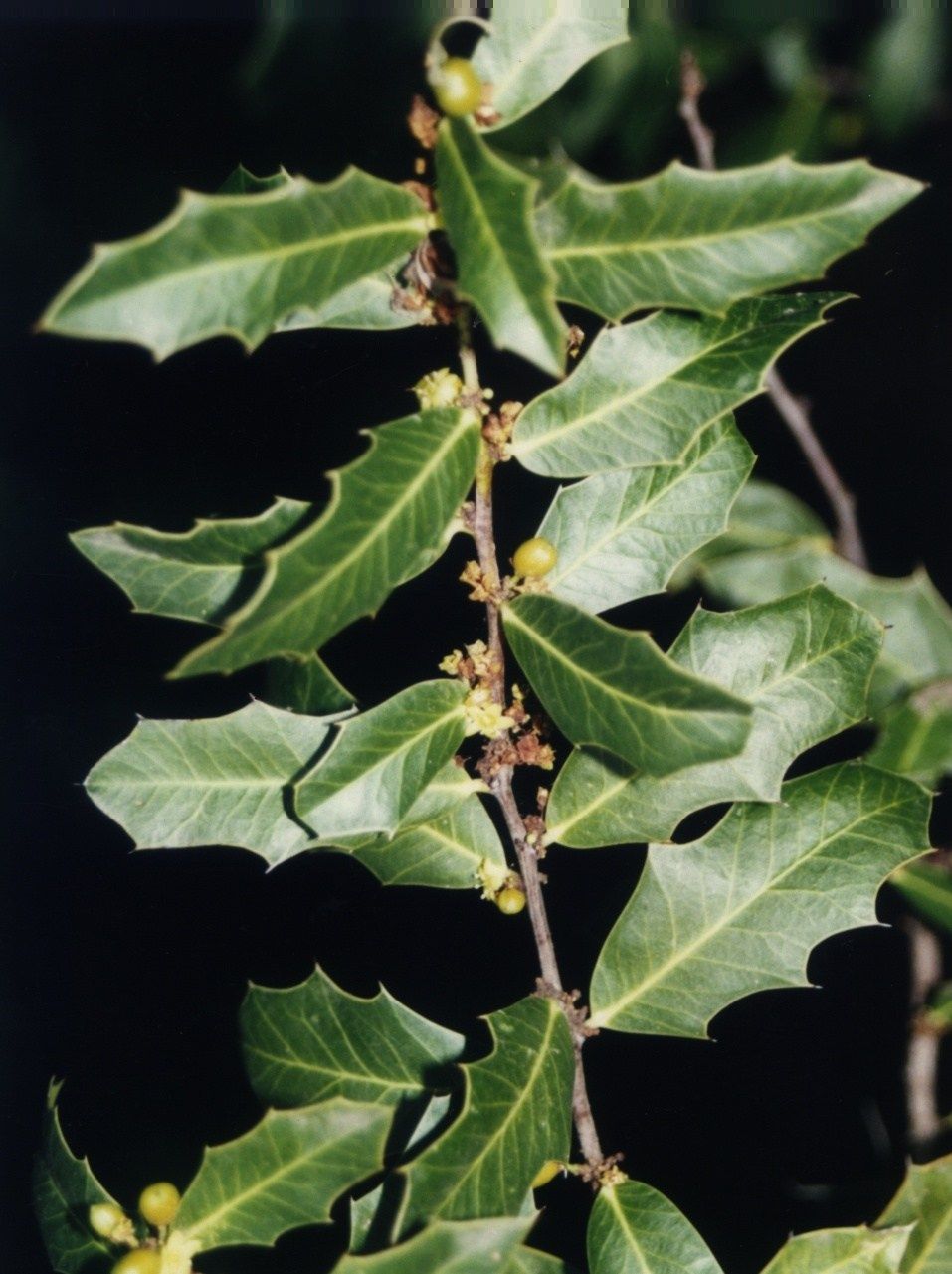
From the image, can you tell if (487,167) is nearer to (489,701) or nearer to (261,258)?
(261,258)

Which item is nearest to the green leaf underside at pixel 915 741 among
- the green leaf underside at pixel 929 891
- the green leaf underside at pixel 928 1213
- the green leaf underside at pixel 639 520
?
the green leaf underside at pixel 929 891

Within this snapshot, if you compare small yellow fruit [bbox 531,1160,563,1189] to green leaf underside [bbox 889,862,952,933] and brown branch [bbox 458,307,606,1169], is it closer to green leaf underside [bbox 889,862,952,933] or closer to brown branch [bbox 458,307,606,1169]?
brown branch [bbox 458,307,606,1169]

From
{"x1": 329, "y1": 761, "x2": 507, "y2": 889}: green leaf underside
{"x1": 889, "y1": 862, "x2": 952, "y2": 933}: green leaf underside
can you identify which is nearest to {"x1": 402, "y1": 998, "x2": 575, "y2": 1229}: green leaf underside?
{"x1": 329, "y1": 761, "x2": 507, "y2": 889}: green leaf underside

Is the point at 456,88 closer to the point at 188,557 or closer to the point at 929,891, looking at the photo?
the point at 188,557

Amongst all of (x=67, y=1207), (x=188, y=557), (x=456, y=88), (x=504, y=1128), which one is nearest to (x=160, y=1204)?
(x=67, y=1207)

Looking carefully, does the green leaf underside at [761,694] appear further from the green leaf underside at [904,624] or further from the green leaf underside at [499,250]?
the green leaf underside at [499,250]

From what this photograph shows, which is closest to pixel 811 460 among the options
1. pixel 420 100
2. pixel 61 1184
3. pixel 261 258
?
pixel 420 100

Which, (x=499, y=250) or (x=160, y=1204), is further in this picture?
(x=160, y=1204)
